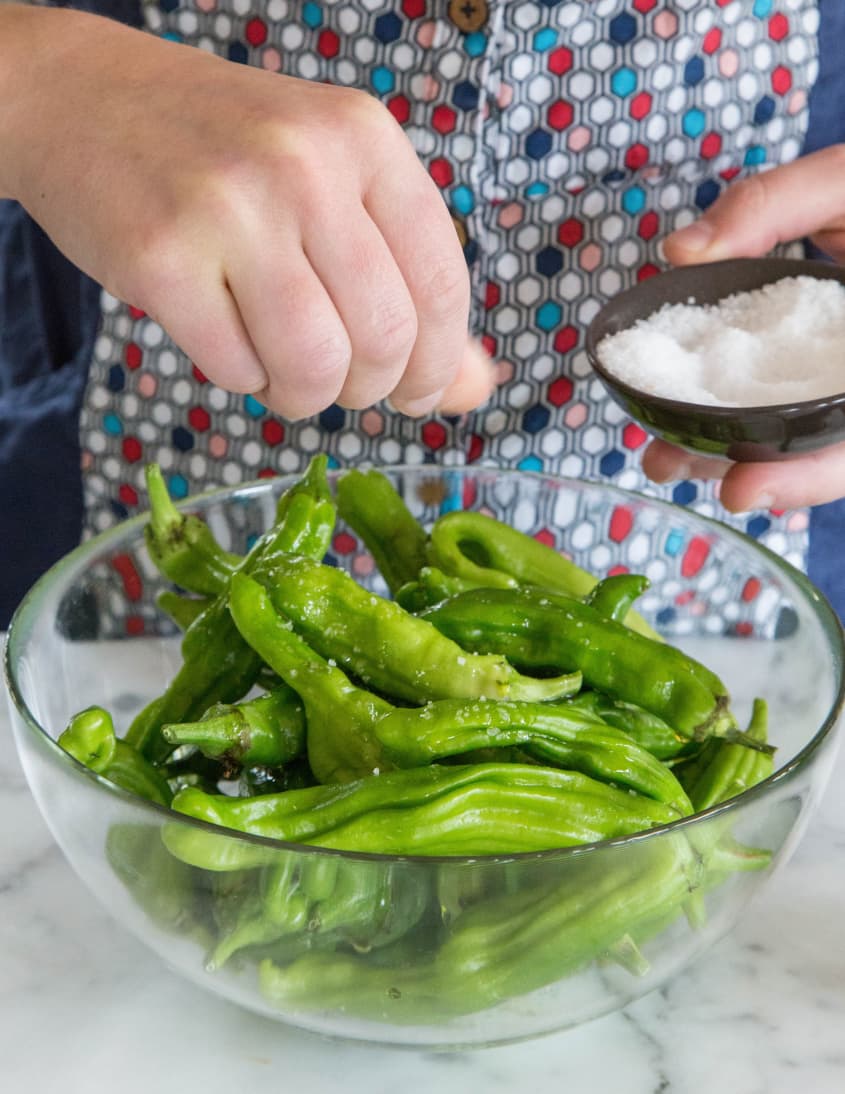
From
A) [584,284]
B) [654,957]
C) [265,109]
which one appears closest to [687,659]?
[654,957]

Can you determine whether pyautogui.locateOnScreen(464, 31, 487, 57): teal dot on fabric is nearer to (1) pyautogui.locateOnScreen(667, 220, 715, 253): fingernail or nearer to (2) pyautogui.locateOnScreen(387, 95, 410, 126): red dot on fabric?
(2) pyautogui.locateOnScreen(387, 95, 410, 126): red dot on fabric

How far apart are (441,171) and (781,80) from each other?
320 mm

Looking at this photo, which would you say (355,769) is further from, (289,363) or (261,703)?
(289,363)

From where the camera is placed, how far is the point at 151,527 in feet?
3.04

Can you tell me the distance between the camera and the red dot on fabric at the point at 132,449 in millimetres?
1386

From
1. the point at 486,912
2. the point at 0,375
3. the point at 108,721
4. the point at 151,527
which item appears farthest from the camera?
the point at 0,375

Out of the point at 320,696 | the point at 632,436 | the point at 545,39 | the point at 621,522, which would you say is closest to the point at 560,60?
the point at 545,39

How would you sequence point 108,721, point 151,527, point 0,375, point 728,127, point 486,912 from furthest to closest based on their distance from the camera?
1. point 0,375
2. point 728,127
3. point 151,527
4. point 108,721
5. point 486,912

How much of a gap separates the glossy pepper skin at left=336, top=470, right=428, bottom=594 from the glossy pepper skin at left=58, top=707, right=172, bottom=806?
259mm

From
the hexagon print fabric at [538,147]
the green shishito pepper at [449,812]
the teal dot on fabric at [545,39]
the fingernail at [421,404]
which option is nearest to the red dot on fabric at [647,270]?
the hexagon print fabric at [538,147]

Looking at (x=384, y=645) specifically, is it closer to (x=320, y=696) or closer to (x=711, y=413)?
(x=320, y=696)

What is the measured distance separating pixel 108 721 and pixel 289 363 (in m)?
0.21

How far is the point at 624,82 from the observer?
1177 mm

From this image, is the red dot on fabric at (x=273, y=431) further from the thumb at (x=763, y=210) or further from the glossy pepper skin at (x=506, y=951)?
the glossy pepper skin at (x=506, y=951)
